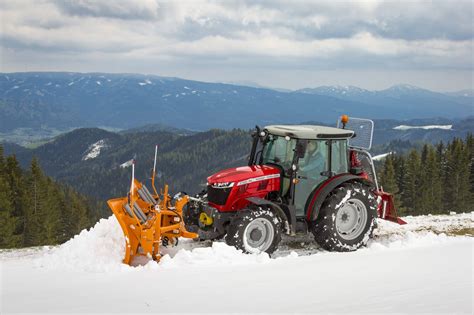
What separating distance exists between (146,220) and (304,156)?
3.41 m

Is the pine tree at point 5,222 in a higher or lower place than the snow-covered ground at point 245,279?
lower

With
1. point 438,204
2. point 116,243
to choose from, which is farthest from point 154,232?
point 438,204

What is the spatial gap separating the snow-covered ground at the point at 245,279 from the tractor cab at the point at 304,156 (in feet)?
4.36

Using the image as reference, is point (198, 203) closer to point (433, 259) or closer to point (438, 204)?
point (433, 259)

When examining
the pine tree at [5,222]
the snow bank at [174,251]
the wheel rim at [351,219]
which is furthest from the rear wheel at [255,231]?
the pine tree at [5,222]

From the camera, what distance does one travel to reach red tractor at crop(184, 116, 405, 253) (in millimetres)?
9008

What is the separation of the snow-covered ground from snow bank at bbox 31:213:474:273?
0.02 m

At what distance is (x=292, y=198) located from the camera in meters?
9.37

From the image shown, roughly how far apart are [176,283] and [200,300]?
890 millimetres

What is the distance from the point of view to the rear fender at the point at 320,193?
A: 9.25 m

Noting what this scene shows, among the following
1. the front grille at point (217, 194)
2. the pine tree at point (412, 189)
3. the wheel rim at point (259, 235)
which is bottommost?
the pine tree at point (412, 189)

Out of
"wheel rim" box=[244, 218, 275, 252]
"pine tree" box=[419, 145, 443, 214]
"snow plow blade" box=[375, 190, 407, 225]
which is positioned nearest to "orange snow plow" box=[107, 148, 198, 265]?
"wheel rim" box=[244, 218, 275, 252]

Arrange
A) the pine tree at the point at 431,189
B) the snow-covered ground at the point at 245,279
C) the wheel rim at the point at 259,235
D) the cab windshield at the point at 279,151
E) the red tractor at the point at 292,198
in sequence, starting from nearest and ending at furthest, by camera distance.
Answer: the snow-covered ground at the point at 245,279 < the wheel rim at the point at 259,235 < the red tractor at the point at 292,198 < the cab windshield at the point at 279,151 < the pine tree at the point at 431,189

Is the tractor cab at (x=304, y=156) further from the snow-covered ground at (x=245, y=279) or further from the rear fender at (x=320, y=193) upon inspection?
the snow-covered ground at (x=245, y=279)
